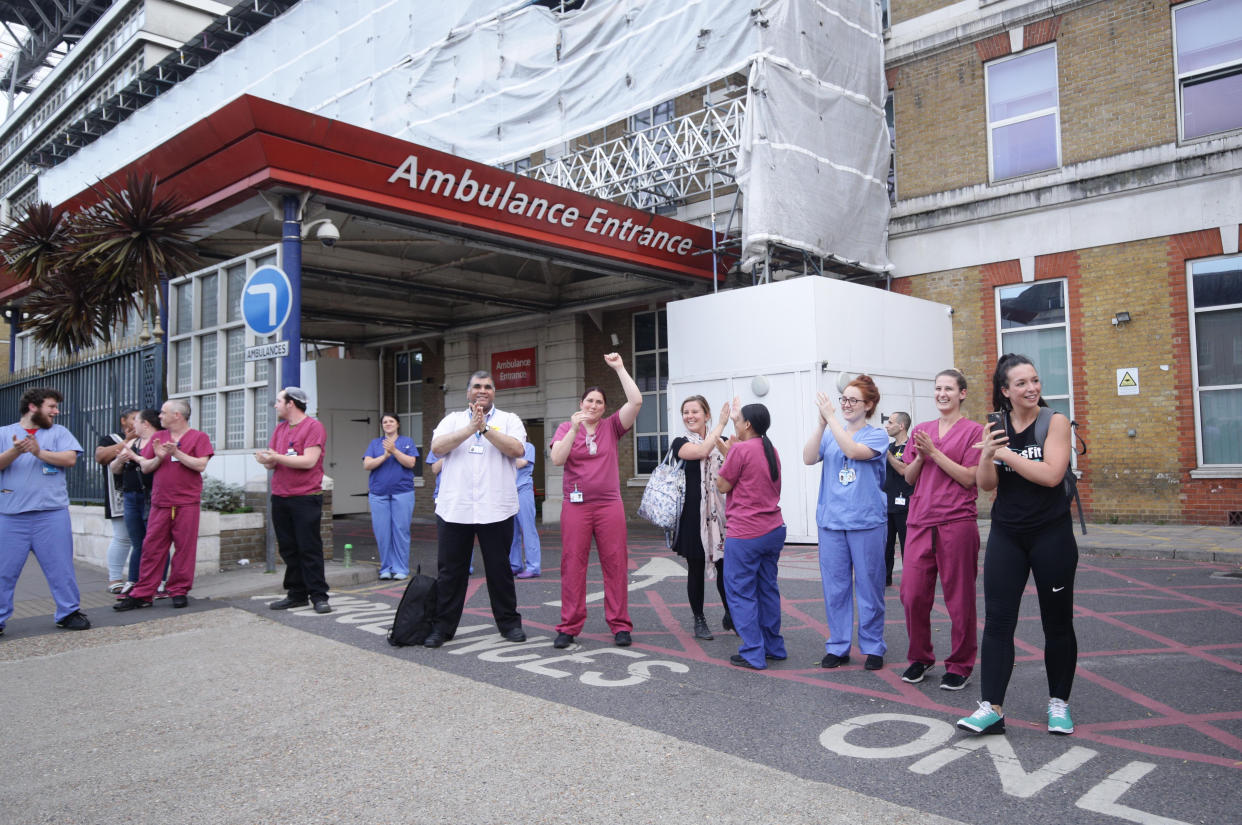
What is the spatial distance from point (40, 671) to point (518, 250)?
8.58 metres

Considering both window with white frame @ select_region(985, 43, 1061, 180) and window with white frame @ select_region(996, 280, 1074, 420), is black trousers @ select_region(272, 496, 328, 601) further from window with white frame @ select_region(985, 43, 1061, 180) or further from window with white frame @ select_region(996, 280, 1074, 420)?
window with white frame @ select_region(985, 43, 1061, 180)

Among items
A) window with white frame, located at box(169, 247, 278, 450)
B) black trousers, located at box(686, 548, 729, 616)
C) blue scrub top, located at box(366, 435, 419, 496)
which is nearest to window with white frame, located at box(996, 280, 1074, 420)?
black trousers, located at box(686, 548, 729, 616)

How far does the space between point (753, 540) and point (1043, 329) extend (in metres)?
10.2

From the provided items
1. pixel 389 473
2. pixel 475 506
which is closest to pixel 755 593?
pixel 475 506

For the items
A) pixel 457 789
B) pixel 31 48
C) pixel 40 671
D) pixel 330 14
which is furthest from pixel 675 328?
pixel 31 48

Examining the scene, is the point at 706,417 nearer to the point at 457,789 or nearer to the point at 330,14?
the point at 457,789

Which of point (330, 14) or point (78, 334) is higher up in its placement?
point (330, 14)

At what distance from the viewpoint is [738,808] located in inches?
127

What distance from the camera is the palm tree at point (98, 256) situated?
399 inches

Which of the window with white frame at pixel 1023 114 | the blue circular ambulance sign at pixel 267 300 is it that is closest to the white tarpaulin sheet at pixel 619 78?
the window with white frame at pixel 1023 114

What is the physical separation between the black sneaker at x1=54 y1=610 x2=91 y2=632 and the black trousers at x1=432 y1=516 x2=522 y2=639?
3055 mm

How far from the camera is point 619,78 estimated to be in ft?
48.0

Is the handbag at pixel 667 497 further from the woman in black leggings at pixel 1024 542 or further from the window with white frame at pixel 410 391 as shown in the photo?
the window with white frame at pixel 410 391

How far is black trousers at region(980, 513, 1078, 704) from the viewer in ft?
13.0
